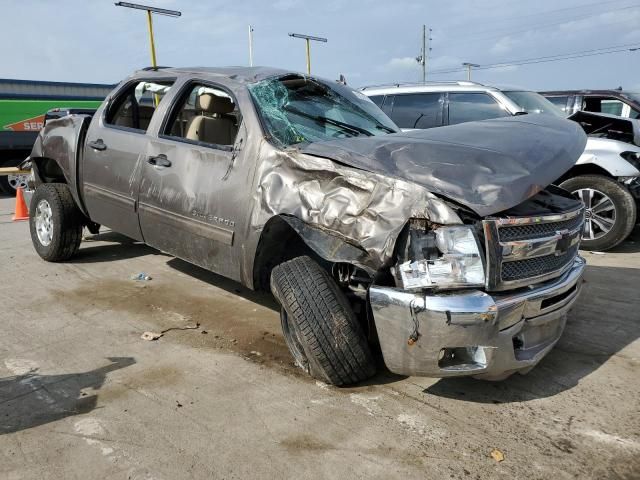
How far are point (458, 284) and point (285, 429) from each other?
1.12 metres

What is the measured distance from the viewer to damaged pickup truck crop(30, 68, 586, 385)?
2.49m

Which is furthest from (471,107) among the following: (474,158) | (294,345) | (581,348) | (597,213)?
(294,345)

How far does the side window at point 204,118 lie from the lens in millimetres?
4066

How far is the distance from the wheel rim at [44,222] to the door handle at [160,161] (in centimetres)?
187

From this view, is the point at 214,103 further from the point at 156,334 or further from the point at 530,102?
the point at 530,102

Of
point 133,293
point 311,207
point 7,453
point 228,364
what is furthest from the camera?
point 133,293

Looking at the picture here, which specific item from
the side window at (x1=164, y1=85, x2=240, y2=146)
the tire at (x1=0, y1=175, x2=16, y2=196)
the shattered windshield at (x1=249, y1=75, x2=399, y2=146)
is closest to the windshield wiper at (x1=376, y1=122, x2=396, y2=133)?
the shattered windshield at (x1=249, y1=75, x2=399, y2=146)

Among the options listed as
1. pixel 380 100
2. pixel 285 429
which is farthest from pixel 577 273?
pixel 380 100

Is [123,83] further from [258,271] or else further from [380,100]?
[380,100]

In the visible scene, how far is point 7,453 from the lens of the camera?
238 centimetres

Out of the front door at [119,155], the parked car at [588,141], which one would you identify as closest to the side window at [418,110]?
the parked car at [588,141]

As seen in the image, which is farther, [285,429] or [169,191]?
[169,191]

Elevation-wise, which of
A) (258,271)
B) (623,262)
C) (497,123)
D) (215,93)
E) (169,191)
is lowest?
(623,262)

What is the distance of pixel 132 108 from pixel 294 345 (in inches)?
121
